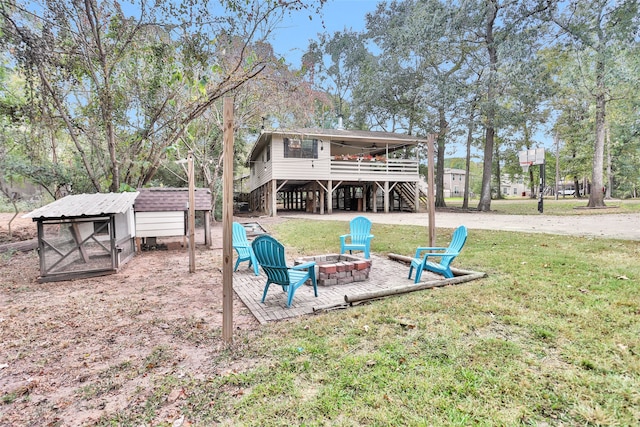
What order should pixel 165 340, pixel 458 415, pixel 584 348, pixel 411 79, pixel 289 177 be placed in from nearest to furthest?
pixel 458 415
pixel 584 348
pixel 165 340
pixel 289 177
pixel 411 79

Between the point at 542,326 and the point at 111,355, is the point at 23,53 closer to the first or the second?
the point at 111,355

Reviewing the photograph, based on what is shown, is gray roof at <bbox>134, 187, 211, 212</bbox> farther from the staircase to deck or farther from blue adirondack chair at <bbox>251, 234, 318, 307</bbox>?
the staircase to deck

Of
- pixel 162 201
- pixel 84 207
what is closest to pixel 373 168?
pixel 162 201

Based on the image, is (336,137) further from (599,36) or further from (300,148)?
(599,36)

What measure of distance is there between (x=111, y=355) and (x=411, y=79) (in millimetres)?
20673

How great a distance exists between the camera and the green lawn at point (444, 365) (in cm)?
Answer: 189

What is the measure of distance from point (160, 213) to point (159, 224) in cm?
29

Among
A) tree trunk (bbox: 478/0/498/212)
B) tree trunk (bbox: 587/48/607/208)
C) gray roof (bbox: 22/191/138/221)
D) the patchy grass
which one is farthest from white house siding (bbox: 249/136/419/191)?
gray roof (bbox: 22/191/138/221)

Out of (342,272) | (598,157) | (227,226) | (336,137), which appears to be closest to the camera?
(227,226)

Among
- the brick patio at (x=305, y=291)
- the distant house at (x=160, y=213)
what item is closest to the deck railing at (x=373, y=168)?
the distant house at (x=160, y=213)

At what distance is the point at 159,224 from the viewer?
7.89 m

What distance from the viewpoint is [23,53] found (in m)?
6.57

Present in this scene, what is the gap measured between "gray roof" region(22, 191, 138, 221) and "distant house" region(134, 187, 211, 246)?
102 centimetres

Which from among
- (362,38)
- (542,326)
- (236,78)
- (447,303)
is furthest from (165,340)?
(362,38)
